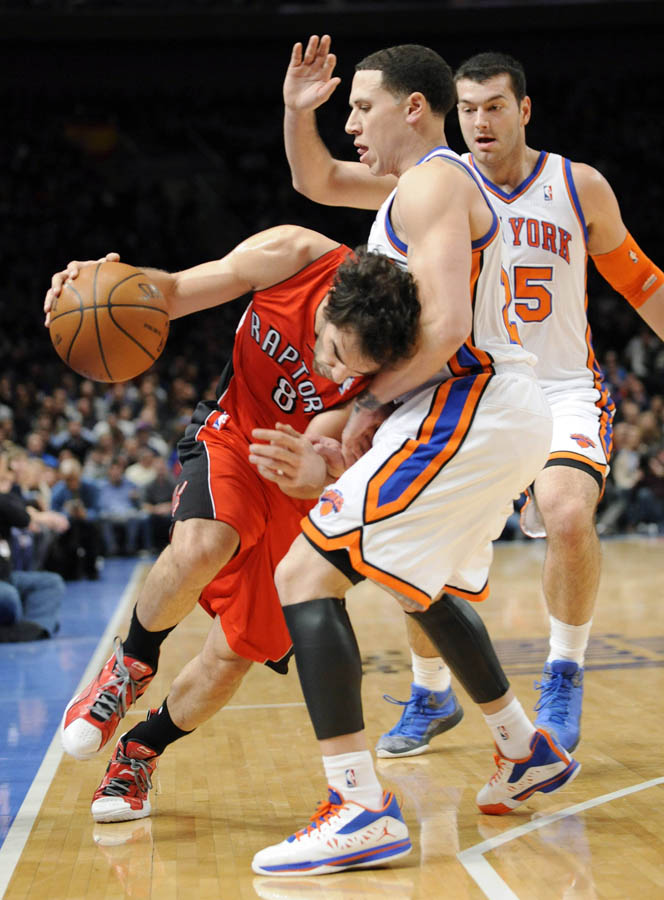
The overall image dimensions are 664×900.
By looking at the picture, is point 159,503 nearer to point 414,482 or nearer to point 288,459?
point 288,459

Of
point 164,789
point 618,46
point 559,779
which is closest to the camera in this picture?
point 559,779

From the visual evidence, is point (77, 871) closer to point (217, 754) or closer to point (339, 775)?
point (339, 775)

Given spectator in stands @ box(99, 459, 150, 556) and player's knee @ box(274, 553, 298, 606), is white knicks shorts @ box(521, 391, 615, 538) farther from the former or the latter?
spectator in stands @ box(99, 459, 150, 556)

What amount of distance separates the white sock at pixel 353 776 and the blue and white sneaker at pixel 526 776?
0.61 m

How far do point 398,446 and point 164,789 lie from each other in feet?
5.46

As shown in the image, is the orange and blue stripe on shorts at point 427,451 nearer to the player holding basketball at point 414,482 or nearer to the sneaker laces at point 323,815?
the player holding basketball at point 414,482

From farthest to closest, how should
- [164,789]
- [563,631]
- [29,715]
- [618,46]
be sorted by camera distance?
[618,46]
[29,715]
[563,631]
[164,789]

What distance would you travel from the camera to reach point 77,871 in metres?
2.95

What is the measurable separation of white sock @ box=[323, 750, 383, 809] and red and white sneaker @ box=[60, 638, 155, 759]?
837 millimetres

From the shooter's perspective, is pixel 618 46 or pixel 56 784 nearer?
pixel 56 784

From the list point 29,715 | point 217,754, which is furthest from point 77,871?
point 29,715

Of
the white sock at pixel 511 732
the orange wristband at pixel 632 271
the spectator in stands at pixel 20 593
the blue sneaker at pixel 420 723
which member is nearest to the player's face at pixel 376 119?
the orange wristband at pixel 632 271

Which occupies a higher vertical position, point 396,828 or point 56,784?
point 396,828

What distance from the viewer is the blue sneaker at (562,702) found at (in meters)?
3.84
